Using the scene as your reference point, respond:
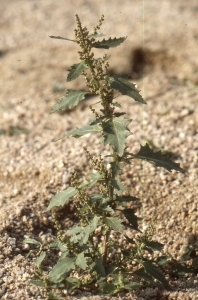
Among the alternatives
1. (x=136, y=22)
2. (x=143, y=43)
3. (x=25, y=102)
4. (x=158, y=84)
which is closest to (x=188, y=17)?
(x=136, y=22)

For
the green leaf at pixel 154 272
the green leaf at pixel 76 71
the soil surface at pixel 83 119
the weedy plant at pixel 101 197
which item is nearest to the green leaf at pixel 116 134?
the weedy plant at pixel 101 197

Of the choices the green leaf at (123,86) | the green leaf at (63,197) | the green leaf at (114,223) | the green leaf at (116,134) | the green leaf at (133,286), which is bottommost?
the green leaf at (133,286)

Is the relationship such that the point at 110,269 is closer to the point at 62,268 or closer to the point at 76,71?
the point at 62,268

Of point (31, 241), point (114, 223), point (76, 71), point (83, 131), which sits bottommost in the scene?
point (114, 223)

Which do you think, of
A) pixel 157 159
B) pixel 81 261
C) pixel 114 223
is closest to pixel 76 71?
pixel 157 159

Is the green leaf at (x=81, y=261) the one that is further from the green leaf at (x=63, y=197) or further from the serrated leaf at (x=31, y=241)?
the serrated leaf at (x=31, y=241)

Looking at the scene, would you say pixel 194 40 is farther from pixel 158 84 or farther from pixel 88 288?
pixel 88 288
